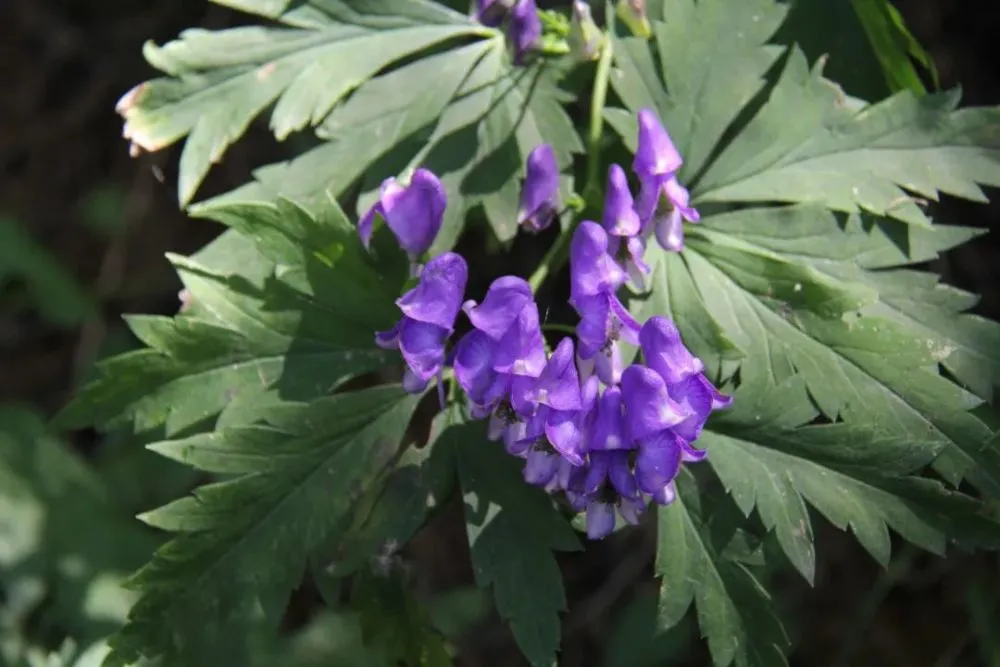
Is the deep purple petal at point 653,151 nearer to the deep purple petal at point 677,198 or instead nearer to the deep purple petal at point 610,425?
the deep purple petal at point 677,198

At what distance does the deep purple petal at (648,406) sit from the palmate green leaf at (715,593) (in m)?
0.25

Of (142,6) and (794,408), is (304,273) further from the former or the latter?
(142,6)

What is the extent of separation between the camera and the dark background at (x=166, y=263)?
7.90 feet

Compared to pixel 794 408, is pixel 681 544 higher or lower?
lower

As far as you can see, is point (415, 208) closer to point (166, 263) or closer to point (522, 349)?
point (522, 349)

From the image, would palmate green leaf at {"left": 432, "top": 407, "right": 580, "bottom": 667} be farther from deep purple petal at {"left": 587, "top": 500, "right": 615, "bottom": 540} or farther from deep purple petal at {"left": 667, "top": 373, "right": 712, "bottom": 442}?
deep purple petal at {"left": 667, "top": 373, "right": 712, "bottom": 442}

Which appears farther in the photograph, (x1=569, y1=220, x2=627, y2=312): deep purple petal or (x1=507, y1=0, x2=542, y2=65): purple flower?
(x1=507, y1=0, x2=542, y2=65): purple flower

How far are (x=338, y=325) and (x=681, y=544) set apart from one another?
24.4 inches

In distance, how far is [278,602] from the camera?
1532 millimetres

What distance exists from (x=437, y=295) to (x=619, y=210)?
30cm

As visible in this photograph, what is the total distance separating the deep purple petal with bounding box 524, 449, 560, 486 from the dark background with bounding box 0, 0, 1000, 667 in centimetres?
124

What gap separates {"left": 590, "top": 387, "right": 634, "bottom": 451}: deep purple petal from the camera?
1.28 m

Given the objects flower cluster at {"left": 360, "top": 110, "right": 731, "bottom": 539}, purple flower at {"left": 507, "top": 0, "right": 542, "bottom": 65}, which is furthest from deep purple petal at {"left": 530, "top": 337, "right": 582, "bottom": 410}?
purple flower at {"left": 507, "top": 0, "right": 542, "bottom": 65}

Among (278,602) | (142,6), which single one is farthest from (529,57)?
(142,6)
